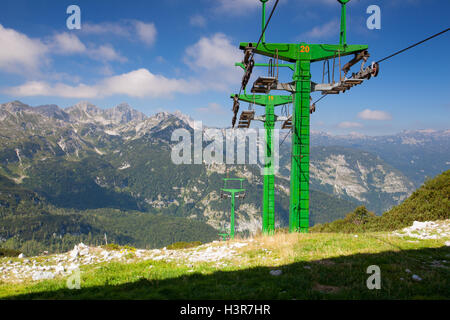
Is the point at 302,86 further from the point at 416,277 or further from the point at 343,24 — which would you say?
the point at 416,277

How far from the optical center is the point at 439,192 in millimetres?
24172

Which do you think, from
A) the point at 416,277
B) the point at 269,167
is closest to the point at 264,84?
the point at 416,277

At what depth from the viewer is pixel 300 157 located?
18172mm

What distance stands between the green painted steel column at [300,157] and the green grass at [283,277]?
529 centimetres

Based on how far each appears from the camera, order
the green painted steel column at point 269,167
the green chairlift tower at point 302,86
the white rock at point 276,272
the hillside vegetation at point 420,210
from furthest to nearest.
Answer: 1. the green painted steel column at point 269,167
2. the hillside vegetation at point 420,210
3. the green chairlift tower at point 302,86
4. the white rock at point 276,272

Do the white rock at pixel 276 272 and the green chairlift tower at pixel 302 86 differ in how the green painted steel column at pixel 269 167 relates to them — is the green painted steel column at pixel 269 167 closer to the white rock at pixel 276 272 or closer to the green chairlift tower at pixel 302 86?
the green chairlift tower at pixel 302 86

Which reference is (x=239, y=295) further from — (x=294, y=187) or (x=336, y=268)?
(x=294, y=187)

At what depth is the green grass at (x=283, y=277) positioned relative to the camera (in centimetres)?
715

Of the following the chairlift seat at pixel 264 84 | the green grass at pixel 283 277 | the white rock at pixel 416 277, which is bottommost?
the green grass at pixel 283 277

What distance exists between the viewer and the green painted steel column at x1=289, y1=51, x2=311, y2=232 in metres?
18.2

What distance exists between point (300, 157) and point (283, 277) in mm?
10972

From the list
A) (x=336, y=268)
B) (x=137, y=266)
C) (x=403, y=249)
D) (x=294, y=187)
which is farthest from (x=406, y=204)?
(x=137, y=266)

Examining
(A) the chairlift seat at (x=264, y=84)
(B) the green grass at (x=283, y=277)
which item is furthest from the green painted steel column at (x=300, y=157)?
(B) the green grass at (x=283, y=277)
